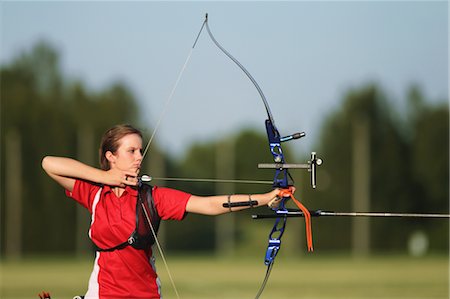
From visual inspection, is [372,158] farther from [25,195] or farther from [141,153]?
[141,153]

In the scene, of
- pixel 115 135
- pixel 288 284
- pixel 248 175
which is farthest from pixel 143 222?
pixel 248 175

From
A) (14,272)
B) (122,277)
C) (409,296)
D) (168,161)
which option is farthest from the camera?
(168,161)

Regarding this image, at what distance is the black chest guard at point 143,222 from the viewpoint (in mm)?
6137

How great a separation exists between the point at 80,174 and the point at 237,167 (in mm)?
36221

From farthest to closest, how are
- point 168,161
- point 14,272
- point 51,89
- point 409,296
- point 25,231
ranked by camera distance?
point 51,89
point 168,161
point 25,231
point 14,272
point 409,296

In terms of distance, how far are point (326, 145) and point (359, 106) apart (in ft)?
8.08

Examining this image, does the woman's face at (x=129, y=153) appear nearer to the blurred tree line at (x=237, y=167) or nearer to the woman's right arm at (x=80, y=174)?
the woman's right arm at (x=80, y=174)

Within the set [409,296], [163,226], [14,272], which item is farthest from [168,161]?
[409,296]

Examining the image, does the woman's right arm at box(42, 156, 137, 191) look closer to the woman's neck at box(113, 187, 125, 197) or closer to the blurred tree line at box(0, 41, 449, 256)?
the woman's neck at box(113, 187, 125, 197)

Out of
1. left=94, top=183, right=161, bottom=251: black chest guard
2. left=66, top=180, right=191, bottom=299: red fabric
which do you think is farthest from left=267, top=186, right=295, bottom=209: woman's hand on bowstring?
left=94, top=183, right=161, bottom=251: black chest guard

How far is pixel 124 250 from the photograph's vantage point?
6164mm

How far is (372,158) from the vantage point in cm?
4200

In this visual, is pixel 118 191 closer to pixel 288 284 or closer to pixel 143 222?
pixel 143 222

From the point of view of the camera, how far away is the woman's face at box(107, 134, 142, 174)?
20.6ft
